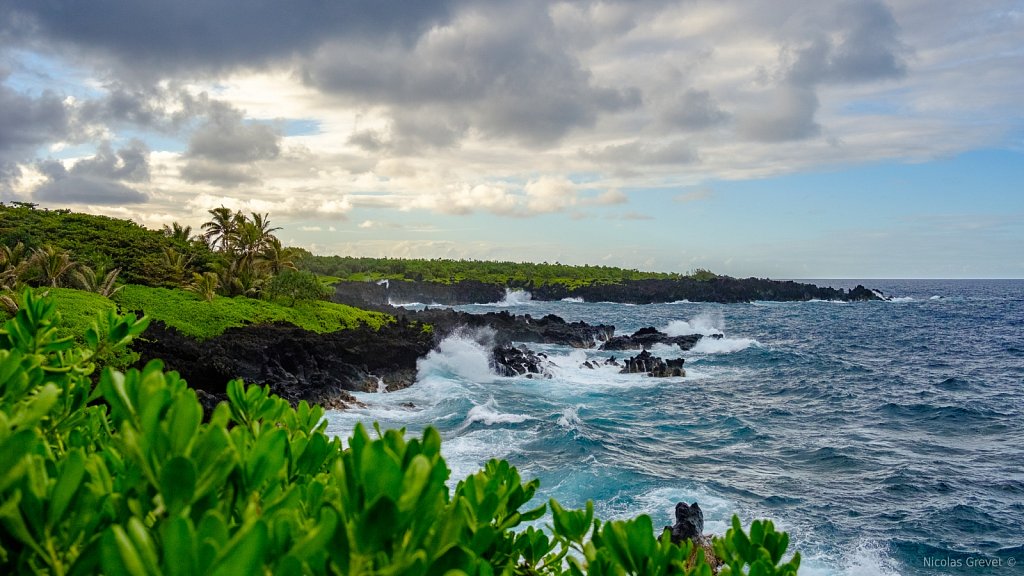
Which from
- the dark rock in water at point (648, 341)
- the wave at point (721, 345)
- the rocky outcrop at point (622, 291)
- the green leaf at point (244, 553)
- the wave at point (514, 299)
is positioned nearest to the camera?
the green leaf at point (244, 553)

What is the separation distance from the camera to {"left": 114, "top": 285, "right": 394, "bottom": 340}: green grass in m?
22.2

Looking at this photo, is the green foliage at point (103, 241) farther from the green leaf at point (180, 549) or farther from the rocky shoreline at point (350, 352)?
the green leaf at point (180, 549)

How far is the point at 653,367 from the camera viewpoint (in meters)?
31.0

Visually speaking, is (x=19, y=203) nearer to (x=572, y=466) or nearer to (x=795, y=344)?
(x=572, y=466)

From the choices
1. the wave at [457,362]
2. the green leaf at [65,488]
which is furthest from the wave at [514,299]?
the green leaf at [65,488]

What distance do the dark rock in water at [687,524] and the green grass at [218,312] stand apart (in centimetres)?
1695

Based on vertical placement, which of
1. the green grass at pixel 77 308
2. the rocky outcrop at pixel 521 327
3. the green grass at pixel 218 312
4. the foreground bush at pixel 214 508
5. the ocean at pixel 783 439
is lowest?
the ocean at pixel 783 439

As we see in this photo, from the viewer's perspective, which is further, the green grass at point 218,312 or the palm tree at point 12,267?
the green grass at point 218,312

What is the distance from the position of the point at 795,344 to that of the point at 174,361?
40.8m

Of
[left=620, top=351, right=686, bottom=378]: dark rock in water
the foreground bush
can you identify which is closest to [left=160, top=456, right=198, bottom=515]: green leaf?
the foreground bush

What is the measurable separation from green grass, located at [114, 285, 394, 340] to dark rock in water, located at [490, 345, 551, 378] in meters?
6.42

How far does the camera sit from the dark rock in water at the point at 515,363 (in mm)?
29469

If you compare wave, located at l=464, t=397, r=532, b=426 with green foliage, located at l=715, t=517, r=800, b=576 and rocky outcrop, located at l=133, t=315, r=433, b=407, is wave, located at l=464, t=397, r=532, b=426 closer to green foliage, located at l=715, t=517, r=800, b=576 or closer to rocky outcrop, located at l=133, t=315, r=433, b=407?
rocky outcrop, located at l=133, t=315, r=433, b=407

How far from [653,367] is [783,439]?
11.4 m
